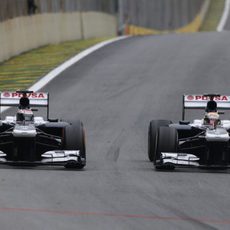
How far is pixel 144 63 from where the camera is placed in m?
30.5

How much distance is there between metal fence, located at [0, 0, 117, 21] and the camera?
106ft

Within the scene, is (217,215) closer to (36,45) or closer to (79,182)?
(79,182)

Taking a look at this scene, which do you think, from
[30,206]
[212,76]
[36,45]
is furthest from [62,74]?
[30,206]

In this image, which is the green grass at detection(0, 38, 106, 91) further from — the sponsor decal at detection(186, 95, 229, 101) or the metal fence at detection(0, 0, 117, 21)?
the sponsor decal at detection(186, 95, 229, 101)

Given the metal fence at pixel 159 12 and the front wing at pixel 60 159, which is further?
the metal fence at pixel 159 12

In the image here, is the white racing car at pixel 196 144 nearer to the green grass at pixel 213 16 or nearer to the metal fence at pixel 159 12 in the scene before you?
the metal fence at pixel 159 12

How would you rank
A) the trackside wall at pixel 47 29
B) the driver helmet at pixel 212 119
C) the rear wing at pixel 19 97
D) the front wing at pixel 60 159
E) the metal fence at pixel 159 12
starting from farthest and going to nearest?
the metal fence at pixel 159 12
the trackside wall at pixel 47 29
the rear wing at pixel 19 97
the driver helmet at pixel 212 119
the front wing at pixel 60 159

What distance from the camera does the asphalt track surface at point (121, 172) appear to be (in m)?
10.1

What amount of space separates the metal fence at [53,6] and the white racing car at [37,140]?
16.8 meters

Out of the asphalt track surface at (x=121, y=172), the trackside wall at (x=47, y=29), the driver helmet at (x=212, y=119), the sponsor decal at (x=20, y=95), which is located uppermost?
the trackside wall at (x=47, y=29)

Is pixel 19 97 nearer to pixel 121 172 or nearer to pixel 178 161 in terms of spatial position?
pixel 121 172

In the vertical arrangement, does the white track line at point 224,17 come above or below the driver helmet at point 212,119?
above

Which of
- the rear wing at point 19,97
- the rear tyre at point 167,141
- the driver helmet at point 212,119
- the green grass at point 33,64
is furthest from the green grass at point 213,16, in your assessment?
the rear tyre at point 167,141

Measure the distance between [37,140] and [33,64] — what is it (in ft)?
52.3
